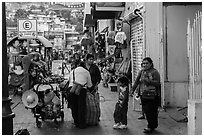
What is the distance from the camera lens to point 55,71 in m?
16.8

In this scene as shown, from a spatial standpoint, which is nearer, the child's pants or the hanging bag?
the child's pants

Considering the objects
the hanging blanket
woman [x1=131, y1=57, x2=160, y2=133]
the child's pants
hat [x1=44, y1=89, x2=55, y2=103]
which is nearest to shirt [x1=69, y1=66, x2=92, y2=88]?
the hanging blanket

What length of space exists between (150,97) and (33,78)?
7.14m

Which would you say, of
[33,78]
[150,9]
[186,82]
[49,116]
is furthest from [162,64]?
[33,78]

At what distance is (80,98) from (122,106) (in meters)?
0.96

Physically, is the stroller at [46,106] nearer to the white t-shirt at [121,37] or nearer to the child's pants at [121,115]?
the child's pants at [121,115]

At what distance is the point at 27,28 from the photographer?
12914mm

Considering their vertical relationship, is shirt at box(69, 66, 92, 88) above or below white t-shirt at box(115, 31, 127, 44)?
below

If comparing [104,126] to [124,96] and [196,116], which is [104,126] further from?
[196,116]

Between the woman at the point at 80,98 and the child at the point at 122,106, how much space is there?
2.44ft

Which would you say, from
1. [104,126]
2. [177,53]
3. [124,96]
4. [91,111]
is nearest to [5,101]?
[124,96]

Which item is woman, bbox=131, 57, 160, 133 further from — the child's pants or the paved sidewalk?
the child's pants

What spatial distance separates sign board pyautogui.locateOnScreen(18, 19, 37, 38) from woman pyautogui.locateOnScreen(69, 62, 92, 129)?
205 inches

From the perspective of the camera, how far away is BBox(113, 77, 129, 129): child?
25.4 ft
